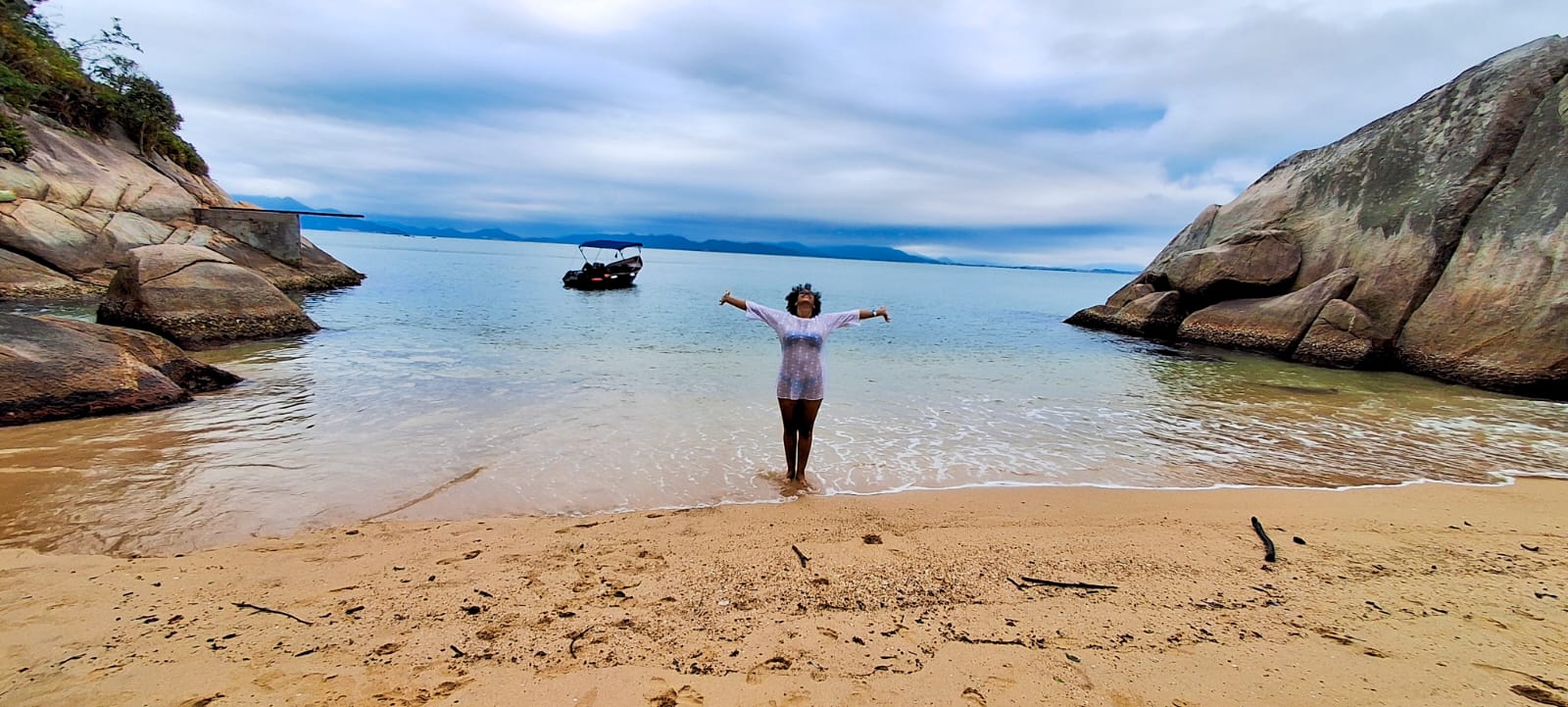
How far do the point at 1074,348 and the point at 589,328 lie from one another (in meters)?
14.4

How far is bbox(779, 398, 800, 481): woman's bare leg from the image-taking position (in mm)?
6199

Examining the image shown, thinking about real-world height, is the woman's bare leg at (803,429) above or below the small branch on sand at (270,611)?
above

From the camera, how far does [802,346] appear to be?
6.00m

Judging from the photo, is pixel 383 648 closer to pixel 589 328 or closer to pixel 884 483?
pixel 884 483

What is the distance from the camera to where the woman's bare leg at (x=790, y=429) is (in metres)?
→ 6.20

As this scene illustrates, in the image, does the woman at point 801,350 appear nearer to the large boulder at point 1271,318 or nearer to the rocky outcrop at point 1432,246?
the rocky outcrop at point 1432,246

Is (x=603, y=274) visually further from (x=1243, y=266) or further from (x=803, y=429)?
(x=803, y=429)

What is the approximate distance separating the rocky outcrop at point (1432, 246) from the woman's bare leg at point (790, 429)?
575 inches

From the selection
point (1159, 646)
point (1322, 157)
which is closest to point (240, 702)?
point (1159, 646)

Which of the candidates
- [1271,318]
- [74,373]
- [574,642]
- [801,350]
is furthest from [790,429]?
[1271,318]

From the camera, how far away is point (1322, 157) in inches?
767

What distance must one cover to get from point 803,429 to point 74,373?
317 inches

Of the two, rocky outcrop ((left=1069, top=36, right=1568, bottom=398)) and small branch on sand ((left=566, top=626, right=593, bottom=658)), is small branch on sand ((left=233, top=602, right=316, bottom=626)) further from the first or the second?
rocky outcrop ((left=1069, top=36, right=1568, bottom=398))

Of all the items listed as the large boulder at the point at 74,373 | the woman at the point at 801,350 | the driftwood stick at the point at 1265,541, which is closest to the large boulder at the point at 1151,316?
the driftwood stick at the point at 1265,541
